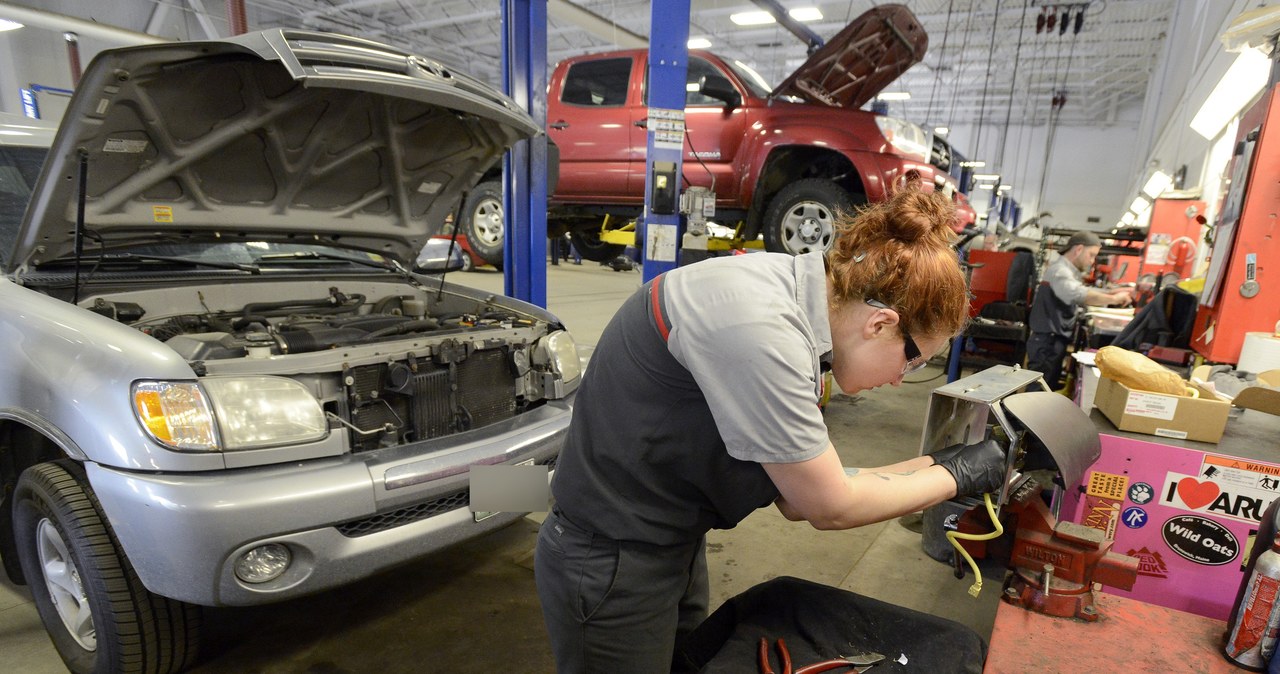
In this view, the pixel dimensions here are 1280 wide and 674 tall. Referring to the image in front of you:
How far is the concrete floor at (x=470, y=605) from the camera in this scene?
1.87 m

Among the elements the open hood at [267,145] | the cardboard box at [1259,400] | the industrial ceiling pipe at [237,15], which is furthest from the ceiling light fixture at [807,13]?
the cardboard box at [1259,400]

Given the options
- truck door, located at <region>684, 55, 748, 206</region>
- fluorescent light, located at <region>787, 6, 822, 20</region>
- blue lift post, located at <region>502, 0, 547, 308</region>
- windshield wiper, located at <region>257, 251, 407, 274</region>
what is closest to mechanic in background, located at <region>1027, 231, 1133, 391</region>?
truck door, located at <region>684, 55, 748, 206</region>

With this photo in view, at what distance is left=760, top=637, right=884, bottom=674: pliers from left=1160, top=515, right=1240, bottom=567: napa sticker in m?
1.24

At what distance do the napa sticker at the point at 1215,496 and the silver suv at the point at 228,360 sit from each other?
6.06 feet

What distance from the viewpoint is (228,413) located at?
1.55 m

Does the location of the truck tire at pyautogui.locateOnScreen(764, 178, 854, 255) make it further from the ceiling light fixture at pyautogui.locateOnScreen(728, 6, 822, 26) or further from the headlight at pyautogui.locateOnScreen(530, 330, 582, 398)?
the ceiling light fixture at pyautogui.locateOnScreen(728, 6, 822, 26)

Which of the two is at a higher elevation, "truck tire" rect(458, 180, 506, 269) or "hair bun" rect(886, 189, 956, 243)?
"hair bun" rect(886, 189, 956, 243)

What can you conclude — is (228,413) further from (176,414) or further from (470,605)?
(470,605)

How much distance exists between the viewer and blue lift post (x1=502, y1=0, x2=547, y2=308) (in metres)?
3.92

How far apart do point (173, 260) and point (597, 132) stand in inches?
161

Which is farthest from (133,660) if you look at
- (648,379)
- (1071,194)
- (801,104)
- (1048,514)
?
(1071,194)

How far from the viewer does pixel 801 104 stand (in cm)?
514

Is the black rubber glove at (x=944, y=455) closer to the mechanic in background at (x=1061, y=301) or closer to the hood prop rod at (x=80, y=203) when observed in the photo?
the hood prop rod at (x=80, y=203)

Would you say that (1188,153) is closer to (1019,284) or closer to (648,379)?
(1019,284)
